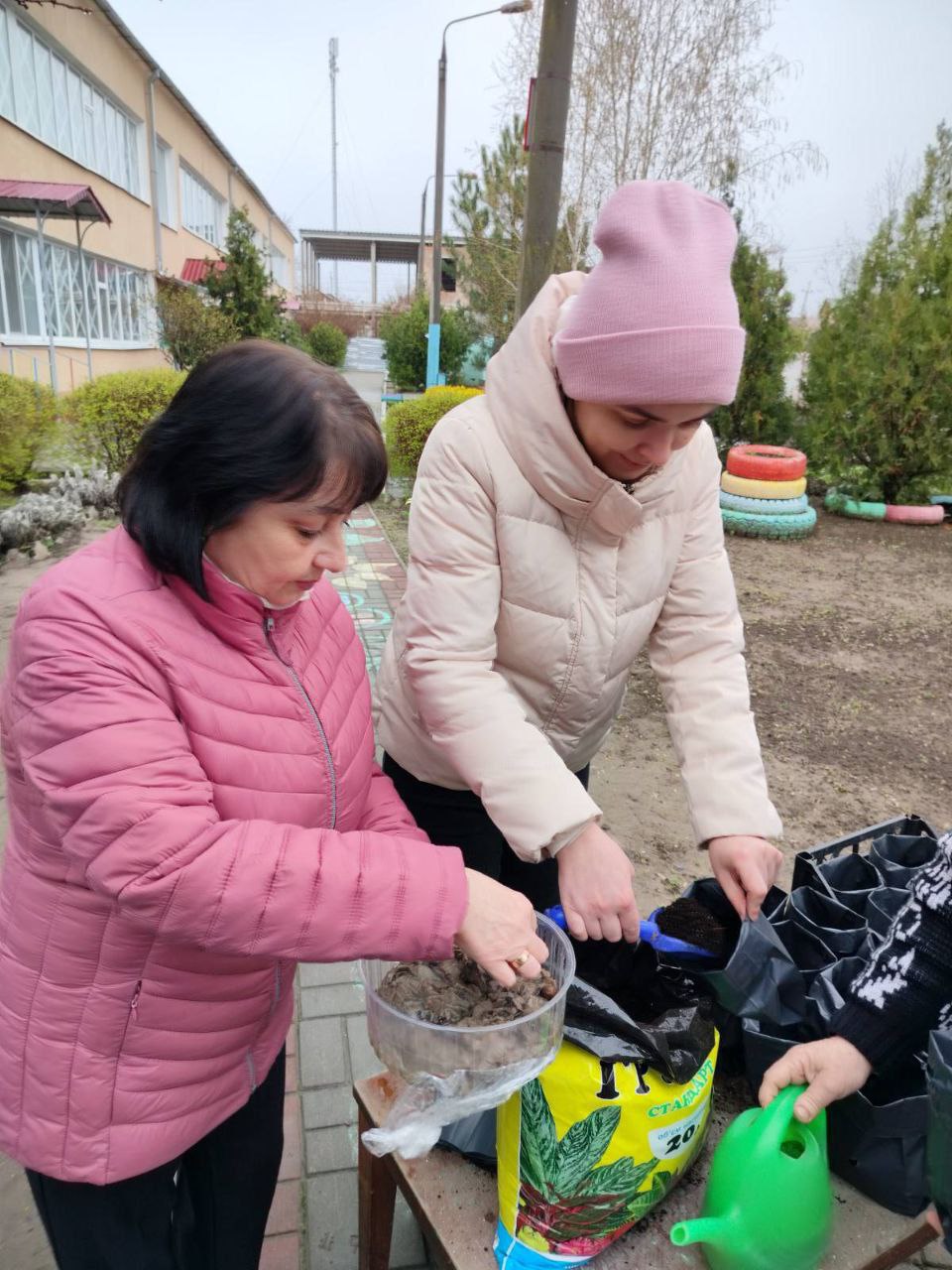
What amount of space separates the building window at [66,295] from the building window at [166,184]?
252 centimetres

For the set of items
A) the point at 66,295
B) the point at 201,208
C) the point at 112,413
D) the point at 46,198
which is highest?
the point at 201,208

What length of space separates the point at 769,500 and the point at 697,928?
7.88 m

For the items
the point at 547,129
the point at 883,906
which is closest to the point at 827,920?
the point at 883,906

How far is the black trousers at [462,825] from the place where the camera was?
1618 millimetres

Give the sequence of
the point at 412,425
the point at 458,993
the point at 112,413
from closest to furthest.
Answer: the point at 458,993 < the point at 112,413 < the point at 412,425

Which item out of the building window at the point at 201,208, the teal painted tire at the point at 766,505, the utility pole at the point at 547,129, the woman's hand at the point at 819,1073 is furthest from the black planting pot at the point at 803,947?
the building window at the point at 201,208

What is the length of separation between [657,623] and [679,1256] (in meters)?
0.91

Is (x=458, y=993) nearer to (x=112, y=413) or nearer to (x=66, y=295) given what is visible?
(x=112, y=413)

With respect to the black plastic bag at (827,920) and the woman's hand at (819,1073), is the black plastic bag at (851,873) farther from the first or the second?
the woman's hand at (819,1073)

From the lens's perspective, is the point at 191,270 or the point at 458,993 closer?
the point at 458,993

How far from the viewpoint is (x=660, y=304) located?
41.8 inches

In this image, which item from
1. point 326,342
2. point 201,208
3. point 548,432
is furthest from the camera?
point 326,342

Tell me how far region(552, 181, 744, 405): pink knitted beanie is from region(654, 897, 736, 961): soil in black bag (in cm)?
80

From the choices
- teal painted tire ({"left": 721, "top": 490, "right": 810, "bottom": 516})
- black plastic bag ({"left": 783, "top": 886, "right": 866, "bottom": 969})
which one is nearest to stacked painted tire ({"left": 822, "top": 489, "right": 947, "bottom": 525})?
teal painted tire ({"left": 721, "top": 490, "right": 810, "bottom": 516})
